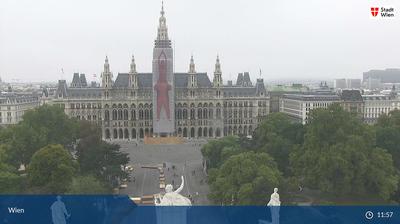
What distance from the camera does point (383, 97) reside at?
101 m

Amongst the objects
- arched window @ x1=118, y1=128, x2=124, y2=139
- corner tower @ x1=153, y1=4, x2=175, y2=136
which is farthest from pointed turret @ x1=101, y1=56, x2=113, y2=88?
corner tower @ x1=153, y1=4, x2=175, y2=136

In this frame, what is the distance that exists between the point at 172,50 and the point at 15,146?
133ft

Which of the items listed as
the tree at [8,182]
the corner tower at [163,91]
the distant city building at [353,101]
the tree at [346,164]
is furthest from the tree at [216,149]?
the distant city building at [353,101]

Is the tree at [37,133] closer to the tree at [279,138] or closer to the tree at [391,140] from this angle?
the tree at [279,138]

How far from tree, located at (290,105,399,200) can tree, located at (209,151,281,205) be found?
3220mm

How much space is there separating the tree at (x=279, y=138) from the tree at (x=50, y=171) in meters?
17.3

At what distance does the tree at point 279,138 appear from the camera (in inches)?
1786

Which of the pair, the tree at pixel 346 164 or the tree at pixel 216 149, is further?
the tree at pixel 216 149

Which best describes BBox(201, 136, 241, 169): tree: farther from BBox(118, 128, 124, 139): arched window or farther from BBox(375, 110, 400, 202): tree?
BBox(118, 128, 124, 139): arched window

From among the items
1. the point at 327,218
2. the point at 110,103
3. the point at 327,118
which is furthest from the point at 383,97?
the point at 327,218

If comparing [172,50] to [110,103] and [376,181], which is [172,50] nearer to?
[110,103]

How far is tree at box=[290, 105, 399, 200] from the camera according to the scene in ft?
113

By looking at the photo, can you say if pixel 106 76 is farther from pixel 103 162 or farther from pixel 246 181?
pixel 246 181

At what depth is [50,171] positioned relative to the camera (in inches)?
1499
